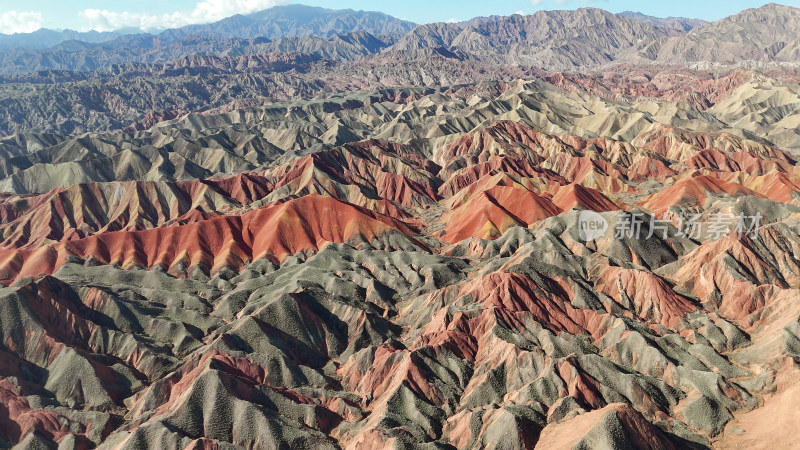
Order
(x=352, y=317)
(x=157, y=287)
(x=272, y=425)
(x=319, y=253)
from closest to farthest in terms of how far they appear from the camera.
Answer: (x=272, y=425), (x=352, y=317), (x=157, y=287), (x=319, y=253)

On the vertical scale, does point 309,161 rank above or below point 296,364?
above

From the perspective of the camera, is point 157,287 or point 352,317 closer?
point 352,317

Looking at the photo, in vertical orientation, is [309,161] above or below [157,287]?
above

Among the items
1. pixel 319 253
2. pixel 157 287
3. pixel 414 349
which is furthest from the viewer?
pixel 319 253

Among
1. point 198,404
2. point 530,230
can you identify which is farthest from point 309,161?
point 198,404

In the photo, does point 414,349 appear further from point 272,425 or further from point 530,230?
point 530,230

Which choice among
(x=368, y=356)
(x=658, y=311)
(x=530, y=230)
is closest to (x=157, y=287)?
(x=368, y=356)

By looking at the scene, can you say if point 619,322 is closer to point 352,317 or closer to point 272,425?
point 352,317

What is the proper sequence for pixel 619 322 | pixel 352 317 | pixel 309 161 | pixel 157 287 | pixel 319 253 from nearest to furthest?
pixel 619 322 → pixel 352 317 → pixel 157 287 → pixel 319 253 → pixel 309 161

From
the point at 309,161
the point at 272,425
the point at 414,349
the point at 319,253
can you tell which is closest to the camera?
the point at 272,425
